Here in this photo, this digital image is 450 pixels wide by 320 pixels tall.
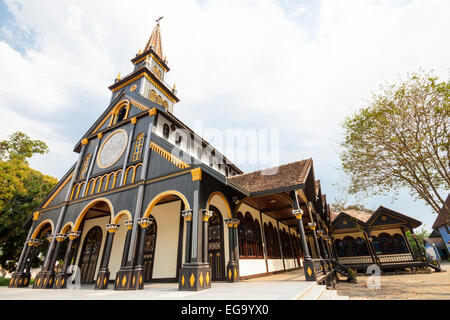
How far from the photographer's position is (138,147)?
12.4m

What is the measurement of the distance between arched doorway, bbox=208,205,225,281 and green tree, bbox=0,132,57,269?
1441 centimetres

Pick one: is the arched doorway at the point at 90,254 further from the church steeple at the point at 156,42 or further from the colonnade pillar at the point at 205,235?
the church steeple at the point at 156,42

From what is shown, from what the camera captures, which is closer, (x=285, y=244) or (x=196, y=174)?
(x=196, y=174)

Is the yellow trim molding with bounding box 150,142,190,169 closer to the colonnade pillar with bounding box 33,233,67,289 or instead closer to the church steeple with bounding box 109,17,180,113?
the church steeple with bounding box 109,17,180,113

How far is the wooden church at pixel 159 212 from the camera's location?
877 centimetres

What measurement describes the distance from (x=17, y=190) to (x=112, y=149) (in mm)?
9695

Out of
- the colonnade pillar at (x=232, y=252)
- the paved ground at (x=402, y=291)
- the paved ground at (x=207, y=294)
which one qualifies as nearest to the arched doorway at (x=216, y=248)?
the colonnade pillar at (x=232, y=252)

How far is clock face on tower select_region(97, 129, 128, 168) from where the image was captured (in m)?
13.1

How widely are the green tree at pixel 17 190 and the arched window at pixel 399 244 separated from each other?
1263 inches

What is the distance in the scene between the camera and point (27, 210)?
17.8m

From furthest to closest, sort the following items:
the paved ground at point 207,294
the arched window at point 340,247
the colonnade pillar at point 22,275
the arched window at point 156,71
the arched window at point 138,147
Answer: the arched window at point 340,247 < the arched window at point 156,71 < the colonnade pillar at point 22,275 < the arched window at point 138,147 < the paved ground at point 207,294

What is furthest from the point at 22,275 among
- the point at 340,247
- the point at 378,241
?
the point at 378,241

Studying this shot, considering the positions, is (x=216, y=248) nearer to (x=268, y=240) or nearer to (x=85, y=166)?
(x=268, y=240)
